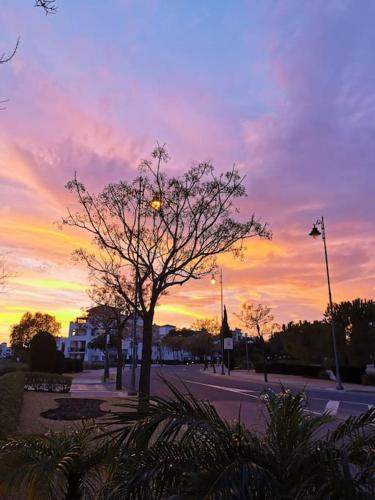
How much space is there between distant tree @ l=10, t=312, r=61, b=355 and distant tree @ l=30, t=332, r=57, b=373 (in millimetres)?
58529

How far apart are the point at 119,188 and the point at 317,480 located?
42.5ft

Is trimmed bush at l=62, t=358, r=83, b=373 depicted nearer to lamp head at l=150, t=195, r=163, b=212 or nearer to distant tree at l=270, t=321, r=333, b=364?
distant tree at l=270, t=321, r=333, b=364

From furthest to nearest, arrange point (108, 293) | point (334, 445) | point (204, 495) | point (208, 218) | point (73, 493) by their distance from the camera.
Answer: point (108, 293) < point (208, 218) < point (73, 493) < point (334, 445) < point (204, 495)

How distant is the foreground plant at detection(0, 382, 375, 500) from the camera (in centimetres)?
310

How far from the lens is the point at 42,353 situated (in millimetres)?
31797

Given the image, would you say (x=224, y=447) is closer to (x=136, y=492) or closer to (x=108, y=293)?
(x=136, y=492)

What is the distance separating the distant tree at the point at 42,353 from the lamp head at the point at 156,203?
801 inches

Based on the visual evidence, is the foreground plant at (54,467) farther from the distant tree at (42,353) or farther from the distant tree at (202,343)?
the distant tree at (202,343)

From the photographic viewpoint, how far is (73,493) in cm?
465

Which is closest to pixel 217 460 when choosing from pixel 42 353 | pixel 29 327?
pixel 42 353

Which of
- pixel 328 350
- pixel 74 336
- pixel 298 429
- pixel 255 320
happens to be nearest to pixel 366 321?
pixel 328 350

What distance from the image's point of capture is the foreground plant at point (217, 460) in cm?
310

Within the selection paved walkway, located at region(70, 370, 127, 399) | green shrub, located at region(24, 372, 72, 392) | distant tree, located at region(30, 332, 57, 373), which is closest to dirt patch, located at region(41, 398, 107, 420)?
paved walkway, located at region(70, 370, 127, 399)

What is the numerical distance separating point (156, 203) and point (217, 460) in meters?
11.2
